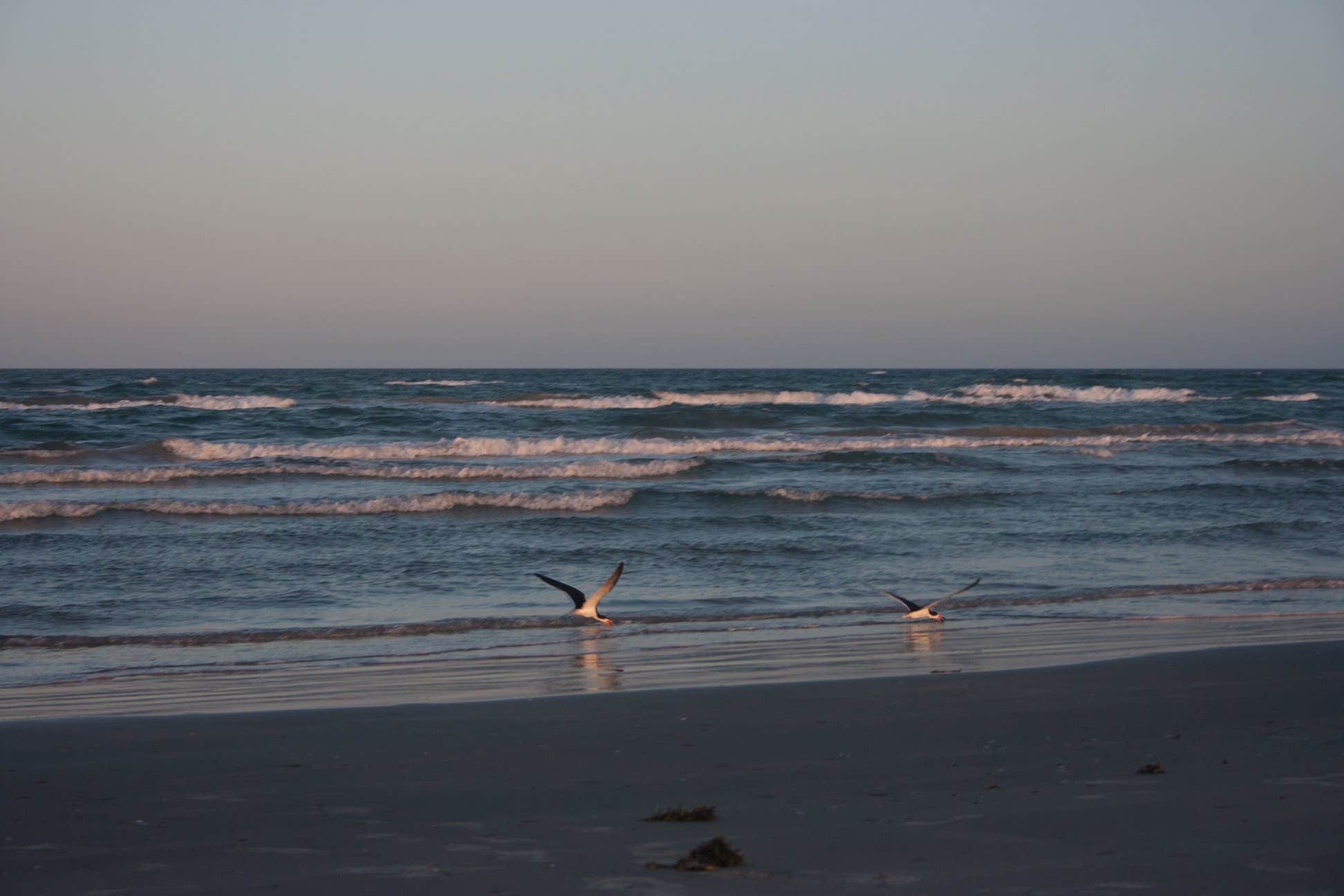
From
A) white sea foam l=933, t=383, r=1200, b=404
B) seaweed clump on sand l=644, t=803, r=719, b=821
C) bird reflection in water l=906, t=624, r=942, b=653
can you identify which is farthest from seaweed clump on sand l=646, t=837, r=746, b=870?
white sea foam l=933, t=383, r=1200, b=404

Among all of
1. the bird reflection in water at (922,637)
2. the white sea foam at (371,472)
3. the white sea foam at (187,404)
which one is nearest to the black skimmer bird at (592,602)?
the bird reflection in water at (922,637)

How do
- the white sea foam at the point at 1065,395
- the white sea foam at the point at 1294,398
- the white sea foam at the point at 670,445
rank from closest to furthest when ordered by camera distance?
the white sea foam at the point at 670,445 < the white sea foam at the point at 1294,398 < the white sea foam at the point at 1065,395

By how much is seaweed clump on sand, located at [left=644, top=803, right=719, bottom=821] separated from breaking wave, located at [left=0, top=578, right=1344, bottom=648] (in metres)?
4.64

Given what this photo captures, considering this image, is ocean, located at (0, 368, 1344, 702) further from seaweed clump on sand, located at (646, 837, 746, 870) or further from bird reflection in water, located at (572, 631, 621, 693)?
seaweed clump on sand, located at (646, 837, 746, 870)

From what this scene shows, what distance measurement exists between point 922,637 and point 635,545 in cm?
510

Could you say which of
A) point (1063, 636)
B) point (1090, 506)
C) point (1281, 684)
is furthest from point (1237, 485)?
point (1281, 684)

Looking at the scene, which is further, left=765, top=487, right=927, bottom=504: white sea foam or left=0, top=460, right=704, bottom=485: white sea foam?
left=0, top=460, right=704, bottom=485: white sea foam

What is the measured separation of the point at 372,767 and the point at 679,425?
2336 centimetres

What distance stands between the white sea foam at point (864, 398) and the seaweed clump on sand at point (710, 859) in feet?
105

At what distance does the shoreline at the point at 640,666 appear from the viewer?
6473 mm

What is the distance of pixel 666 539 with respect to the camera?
13211 mm

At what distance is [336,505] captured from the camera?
48.5 ft

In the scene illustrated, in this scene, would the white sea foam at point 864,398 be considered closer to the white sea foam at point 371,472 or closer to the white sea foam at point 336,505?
the white sea foam at point 371,472

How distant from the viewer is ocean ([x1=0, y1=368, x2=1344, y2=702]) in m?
8.07
